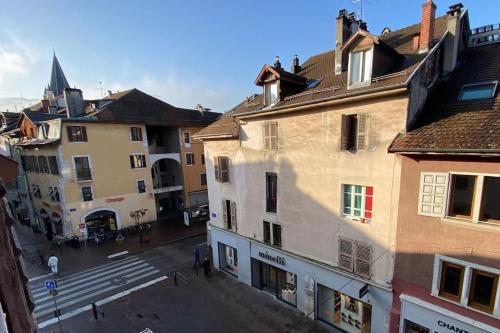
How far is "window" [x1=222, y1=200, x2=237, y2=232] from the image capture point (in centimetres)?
1769

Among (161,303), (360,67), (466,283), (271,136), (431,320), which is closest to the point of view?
(466,283)

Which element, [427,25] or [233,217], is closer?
[427,25]

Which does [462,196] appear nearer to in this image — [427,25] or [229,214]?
[427,25]

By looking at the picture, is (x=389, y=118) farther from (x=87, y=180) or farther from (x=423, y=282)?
(x=87, y=180)

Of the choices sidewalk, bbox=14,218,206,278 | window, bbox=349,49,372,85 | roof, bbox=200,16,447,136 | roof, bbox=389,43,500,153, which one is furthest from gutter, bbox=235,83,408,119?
sidewalk, bbox=14,218,206,278

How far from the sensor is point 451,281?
9.40 meters

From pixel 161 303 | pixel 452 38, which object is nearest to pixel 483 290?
pixel 452 38

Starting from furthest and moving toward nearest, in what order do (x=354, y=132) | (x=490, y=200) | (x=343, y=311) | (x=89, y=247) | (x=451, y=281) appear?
(x=89, y=247)
(x=343, y=311)
(x=354, y=132)
(x=451, y=281)
(x=490, y=200)

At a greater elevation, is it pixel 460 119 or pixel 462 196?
pixel 460 119

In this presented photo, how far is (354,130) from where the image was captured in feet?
37.4

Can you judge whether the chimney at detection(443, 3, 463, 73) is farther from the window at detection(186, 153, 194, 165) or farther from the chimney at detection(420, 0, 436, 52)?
the window at detection(186, 153, 194, 165)

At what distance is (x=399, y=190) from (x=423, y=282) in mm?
3588

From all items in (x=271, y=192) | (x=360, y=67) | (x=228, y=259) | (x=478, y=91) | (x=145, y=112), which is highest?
(x=145, y=112)

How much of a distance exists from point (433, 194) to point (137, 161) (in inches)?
1133
